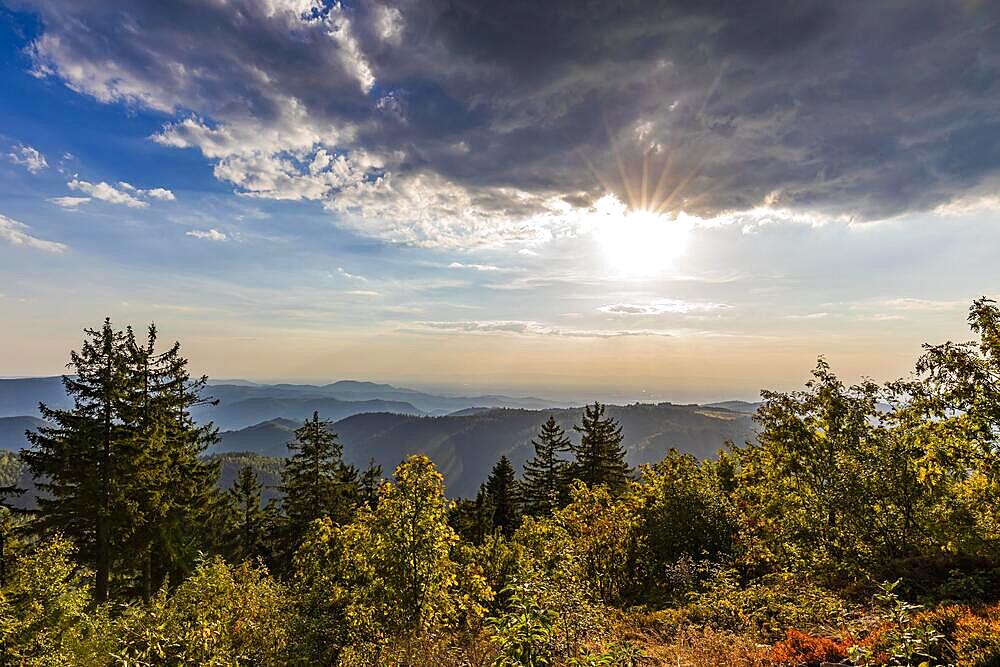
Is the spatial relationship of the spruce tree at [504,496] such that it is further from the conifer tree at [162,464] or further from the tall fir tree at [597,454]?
the conifer tree at [162,464]

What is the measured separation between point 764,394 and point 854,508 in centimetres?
429

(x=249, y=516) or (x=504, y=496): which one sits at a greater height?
(x=504, y=496)

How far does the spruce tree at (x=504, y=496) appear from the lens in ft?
167

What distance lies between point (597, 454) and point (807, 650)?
3757 cm

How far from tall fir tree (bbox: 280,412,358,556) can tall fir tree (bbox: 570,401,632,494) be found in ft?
73.3

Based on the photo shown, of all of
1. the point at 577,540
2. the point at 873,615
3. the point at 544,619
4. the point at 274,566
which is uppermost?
the point at 544,619

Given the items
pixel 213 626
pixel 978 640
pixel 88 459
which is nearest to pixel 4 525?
pixel 88 459

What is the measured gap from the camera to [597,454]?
46.7 meters

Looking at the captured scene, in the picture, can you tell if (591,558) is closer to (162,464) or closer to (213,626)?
(213,626)

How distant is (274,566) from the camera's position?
3900 cm

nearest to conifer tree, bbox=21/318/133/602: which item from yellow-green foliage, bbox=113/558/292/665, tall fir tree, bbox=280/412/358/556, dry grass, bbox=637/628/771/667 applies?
yellow-green foliage, bbox=113/558/292/665

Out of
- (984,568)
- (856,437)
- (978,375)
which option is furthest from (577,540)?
(978,375)

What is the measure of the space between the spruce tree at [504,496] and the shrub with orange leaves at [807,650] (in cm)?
4160

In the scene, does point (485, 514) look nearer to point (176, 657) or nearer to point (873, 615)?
point (873, 615)
